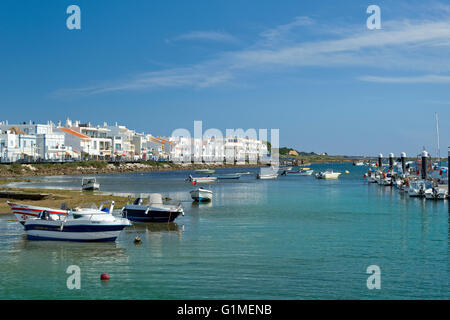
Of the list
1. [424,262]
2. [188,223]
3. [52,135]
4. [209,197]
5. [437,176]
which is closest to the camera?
[424,262]

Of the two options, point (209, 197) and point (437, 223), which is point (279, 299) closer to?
point (437, 223)

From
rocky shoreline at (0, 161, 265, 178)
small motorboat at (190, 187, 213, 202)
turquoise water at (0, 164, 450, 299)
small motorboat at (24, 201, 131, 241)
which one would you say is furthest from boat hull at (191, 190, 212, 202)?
rocky shoreline at (0, 161, 265, 178)

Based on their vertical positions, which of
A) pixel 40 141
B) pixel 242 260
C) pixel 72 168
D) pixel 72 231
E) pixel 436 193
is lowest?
pixel 242 260

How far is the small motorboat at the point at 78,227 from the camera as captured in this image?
92.5 ft

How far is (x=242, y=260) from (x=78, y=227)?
10.1 meters

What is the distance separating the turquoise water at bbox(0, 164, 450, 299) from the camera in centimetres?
1912

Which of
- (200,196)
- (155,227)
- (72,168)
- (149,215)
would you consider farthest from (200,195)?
(72,168)

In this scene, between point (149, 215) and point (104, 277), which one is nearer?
point (104, 277)

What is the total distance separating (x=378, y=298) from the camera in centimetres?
1836

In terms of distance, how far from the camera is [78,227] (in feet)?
92.7

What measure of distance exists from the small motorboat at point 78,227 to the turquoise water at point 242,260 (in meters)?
0.55

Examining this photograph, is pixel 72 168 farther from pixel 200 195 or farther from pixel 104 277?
pixel 104 277
